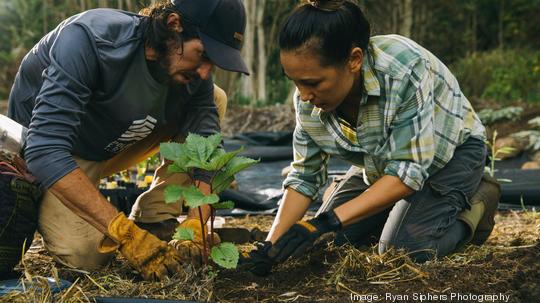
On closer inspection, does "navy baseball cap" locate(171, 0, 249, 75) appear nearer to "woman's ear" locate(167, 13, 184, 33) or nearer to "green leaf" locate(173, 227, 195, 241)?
"woman's ear" locate(167, 13, 184, 33)

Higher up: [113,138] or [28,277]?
[113,138]

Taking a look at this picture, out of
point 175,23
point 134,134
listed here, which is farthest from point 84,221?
point 175,23

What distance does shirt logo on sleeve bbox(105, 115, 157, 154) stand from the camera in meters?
2.80

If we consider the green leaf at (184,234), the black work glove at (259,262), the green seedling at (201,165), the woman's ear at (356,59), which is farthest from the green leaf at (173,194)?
the woman's ear at (356,59)

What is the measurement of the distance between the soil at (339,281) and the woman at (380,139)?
110 mm

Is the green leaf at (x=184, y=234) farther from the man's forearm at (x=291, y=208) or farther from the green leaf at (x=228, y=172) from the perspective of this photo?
the man's forearm at (x=291, y=208)

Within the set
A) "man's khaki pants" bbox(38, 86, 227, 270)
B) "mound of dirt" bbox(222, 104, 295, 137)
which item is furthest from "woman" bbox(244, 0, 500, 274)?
"mound of dirt" bbox(222, 104, 295, 137)

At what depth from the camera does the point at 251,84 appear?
1017 centimetres

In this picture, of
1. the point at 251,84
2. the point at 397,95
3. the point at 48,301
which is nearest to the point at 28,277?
the point at 48,301

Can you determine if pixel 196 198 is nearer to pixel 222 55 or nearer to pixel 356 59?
pixel 222 55

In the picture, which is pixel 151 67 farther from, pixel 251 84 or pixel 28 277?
pixel 251 84

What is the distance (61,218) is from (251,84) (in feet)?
24.7

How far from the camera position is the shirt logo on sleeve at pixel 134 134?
9.20 ft

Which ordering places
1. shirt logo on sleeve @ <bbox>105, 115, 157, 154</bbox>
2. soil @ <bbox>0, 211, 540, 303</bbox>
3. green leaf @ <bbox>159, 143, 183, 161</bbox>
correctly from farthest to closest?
1. shirt logo on sleeve @ <bbox>105, 115, 157, 154</bbox>
2. green leaf @ <bbox>159, 143, 183, 161</bbox>
3. soil @ <bbox>0, 211, 540, 303</bbox>
